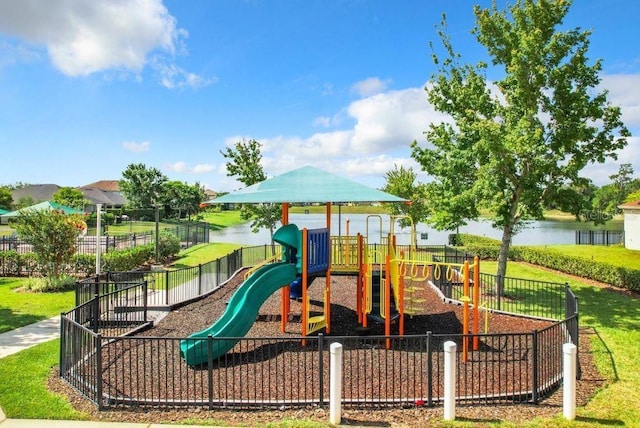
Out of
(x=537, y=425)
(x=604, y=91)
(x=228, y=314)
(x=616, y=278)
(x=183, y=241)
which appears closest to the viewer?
(x=537, y=425)

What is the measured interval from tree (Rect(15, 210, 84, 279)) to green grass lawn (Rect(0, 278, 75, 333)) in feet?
4.84

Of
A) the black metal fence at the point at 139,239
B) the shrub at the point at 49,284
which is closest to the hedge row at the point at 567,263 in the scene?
the black metal fence at the point at 139,239

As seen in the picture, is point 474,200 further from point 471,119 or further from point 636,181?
point 636,181

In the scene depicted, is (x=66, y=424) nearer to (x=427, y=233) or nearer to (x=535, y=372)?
(x=535, y=372)

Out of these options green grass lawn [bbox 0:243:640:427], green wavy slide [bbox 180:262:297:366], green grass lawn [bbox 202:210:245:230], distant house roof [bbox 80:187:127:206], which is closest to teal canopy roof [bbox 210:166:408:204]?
green wavy slide [bbox 180:262:297:366]

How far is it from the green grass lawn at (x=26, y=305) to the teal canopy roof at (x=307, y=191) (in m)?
6.37

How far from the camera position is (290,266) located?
10.4 m

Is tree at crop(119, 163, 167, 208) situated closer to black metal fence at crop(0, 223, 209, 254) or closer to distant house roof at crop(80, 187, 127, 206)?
distant house roof at crop(80, 187, 127, 206)

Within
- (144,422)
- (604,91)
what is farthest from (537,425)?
(604,91)

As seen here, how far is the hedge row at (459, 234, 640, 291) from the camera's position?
675 inches

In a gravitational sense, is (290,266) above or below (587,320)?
above

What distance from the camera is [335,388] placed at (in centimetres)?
618

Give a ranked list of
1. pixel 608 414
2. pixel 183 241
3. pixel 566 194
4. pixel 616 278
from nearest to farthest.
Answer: pixel 608 414 < pixel 566 194 < pixel 616 278 < pixel 183 241

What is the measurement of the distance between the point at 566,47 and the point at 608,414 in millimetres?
12158
